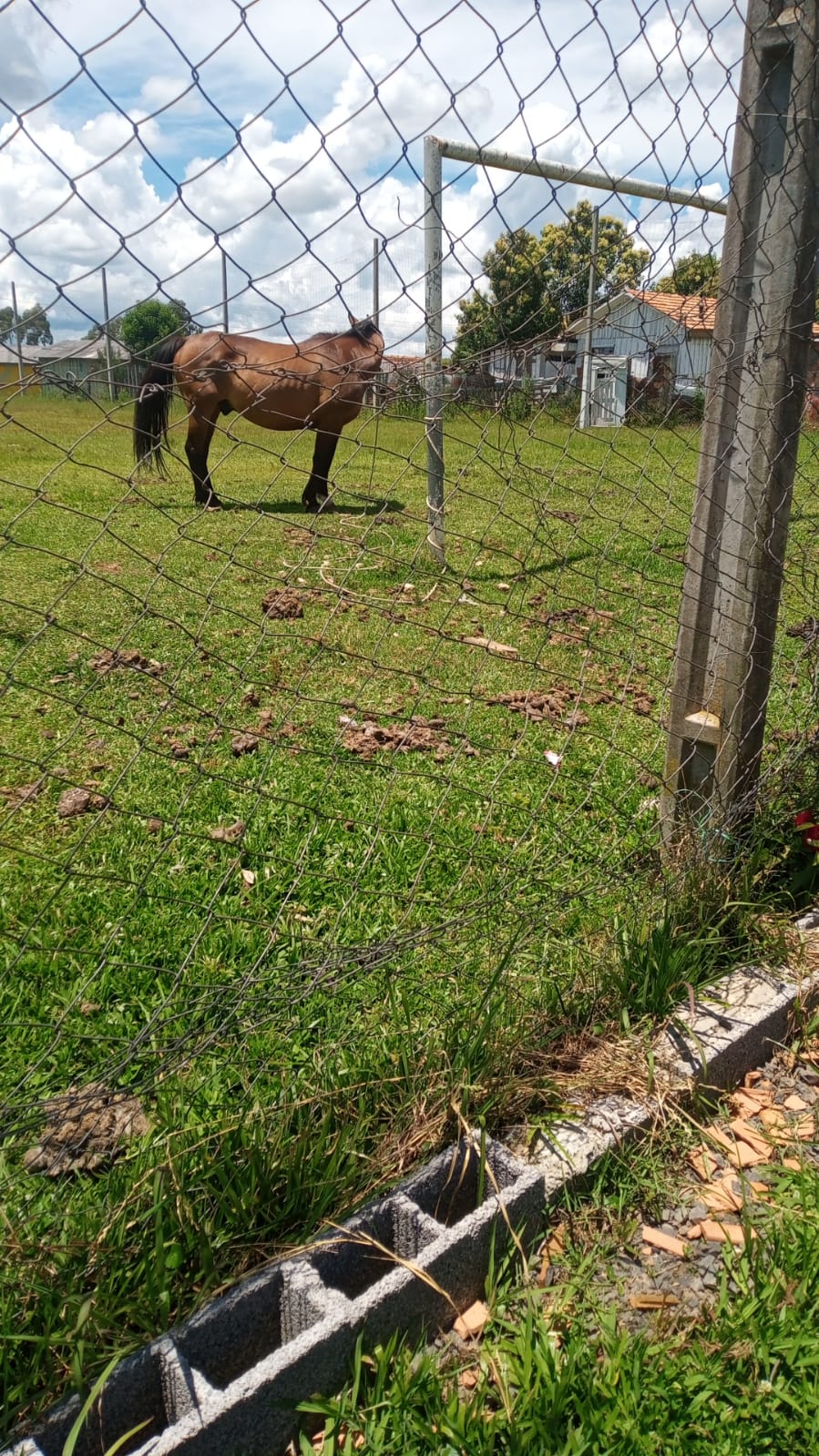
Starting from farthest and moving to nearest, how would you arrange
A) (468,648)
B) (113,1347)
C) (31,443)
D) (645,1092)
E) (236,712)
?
(31,443)
(468,648)
(236,712)
(645,1092)
(113,1347)

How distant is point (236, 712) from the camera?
13.0ft

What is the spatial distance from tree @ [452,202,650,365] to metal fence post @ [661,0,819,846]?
345mm

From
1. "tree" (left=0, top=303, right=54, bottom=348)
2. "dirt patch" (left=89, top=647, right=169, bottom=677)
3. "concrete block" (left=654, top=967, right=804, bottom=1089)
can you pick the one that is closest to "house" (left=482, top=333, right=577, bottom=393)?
"tree" (left=0, top=303, right=54, bottom=348)

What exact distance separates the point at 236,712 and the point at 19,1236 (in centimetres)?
258

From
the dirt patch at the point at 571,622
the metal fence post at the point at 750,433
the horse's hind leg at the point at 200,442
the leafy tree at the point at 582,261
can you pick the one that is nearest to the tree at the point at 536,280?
the leafy tree at the point at 582,261

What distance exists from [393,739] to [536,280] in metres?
1.94

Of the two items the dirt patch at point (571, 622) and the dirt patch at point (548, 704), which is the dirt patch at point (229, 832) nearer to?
the dirt patch at point (548, 704)

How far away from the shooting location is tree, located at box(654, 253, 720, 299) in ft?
7.80

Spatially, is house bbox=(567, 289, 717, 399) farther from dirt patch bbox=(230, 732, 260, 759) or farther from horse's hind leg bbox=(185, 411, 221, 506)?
dirt patch bbox=(230, 732, 260, 759)

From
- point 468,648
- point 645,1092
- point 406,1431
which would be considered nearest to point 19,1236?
point 406,1431

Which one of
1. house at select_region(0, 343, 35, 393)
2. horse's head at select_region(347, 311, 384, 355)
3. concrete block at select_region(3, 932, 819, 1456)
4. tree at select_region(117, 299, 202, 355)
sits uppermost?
horse's head at select_region(347, 311, 384, 355)

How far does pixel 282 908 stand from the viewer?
71.7 inches

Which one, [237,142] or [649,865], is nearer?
[237,142]

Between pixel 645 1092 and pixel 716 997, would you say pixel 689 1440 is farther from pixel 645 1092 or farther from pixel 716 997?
pixel 716 997
